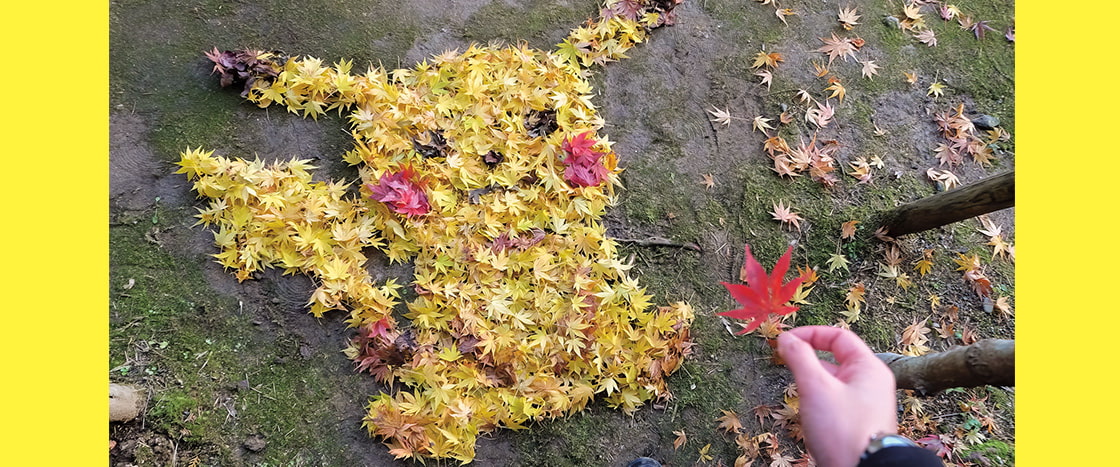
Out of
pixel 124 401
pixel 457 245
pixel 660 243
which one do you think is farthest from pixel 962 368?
pixel 124 401

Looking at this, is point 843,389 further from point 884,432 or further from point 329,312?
point 329,312

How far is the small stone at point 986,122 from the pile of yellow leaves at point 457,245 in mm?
2342

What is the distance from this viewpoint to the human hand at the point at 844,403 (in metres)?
1.61

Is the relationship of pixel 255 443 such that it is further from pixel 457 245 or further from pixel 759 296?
pixel 759 296

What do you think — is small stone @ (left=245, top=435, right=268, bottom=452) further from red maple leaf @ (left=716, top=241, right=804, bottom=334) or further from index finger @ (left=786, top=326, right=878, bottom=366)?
index finger @ (left=786, top=326, right=878, bottom=366)

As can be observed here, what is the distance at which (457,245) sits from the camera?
2.85 metres

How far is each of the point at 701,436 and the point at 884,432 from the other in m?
1.24

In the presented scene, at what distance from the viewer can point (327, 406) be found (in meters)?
2.68

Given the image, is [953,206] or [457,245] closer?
[953,206]

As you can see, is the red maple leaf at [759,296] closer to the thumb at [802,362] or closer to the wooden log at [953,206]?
the thumb at [802,362]

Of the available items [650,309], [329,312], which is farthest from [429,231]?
[650,309]

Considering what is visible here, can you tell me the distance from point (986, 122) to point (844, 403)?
292 centimetres

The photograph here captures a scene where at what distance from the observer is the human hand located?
1613 millimetres

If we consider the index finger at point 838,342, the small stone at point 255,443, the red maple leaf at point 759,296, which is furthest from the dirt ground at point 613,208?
the index finger at point 838,342
